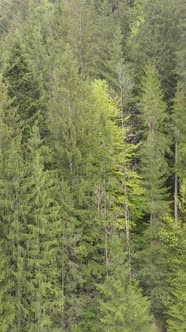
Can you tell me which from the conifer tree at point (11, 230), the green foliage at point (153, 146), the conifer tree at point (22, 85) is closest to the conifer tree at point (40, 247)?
the conifer tree at point (11, 230)

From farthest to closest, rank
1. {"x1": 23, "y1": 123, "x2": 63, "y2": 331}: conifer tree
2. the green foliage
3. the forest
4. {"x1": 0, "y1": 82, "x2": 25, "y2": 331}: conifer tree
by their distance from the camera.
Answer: the green foliage, the forest, {"x1": 23, "y1": 123, "x2": 63, "y2": 331}: conifer tree, {"x1": 0, "y1": 82, "x2": 25, "y2": 331}: conifer tree

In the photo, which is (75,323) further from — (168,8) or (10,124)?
(168,8)

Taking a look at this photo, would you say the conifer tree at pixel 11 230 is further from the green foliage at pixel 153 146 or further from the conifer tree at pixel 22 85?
the green foliage at pixel 153 146

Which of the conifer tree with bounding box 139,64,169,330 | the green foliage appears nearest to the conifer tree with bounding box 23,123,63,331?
the conifer tree with bounding box 139,64,169,330

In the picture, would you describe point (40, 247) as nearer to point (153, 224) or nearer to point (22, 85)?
point (153, 224)

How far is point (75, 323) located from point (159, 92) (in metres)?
17.7

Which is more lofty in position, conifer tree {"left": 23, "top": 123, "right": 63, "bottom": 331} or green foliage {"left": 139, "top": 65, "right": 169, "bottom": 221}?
green foliage {"left": 139, "top": 65, "right": 169, "bottom": 221}

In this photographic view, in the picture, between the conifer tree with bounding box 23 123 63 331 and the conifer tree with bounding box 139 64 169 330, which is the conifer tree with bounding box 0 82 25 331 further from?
the conifer tree with bounding box 139 64 169 330

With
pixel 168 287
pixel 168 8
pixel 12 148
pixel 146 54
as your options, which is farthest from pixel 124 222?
pixel 168 8

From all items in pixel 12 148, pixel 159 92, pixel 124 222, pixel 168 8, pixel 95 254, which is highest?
pixel 168 8

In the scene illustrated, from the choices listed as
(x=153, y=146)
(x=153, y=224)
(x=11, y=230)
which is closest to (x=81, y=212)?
(x=11, y=230)

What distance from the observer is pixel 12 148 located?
77.3ft

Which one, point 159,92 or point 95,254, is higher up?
point 159,92

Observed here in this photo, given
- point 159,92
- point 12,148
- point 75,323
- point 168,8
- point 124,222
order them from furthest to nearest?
point 168,8 < point 159,92 < point 124,222 < point 75,323 < point 12,148
